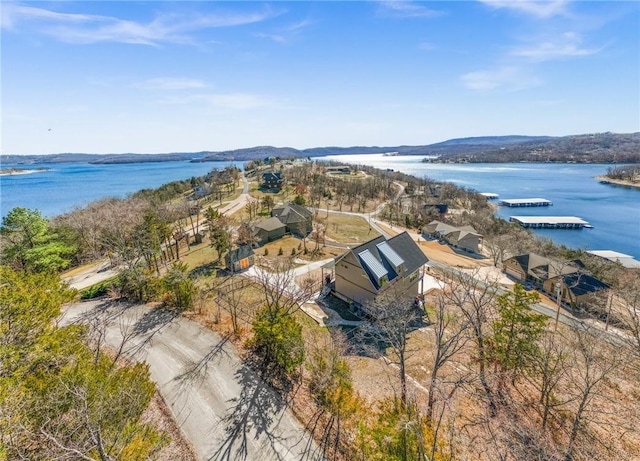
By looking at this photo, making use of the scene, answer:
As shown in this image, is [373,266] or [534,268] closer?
[373,266]

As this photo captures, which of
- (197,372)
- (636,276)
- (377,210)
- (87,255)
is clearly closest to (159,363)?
(197,372)

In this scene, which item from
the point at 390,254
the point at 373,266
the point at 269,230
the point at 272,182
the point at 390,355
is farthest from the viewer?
the point at 272,182

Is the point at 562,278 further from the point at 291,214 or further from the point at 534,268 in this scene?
the point at 291,214

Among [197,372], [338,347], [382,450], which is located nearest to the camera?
[382,450]

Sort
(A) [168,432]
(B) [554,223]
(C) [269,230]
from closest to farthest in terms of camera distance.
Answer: (A) [168,432]
(C) [269,230]
(B) [554,223]

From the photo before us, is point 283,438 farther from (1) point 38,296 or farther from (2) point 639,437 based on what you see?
(2) point 639,437

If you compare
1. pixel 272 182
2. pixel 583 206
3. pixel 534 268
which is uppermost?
pixel 272 182

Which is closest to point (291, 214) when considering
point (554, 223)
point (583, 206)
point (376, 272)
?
point (376, 272)

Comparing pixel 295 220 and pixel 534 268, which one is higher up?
pixel 295 220
